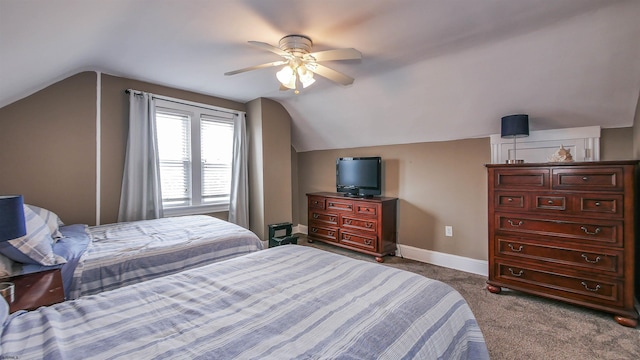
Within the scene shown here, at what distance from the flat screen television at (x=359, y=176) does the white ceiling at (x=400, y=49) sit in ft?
2.75

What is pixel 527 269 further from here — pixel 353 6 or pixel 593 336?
pixel 353 6

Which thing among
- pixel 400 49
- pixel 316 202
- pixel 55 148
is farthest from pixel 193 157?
pixel 400 49

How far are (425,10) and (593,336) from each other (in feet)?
8.84

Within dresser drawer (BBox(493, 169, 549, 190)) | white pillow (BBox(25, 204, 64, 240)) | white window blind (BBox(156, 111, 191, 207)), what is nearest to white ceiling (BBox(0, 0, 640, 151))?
white window blind (BBox(156, 111, 191, 207))

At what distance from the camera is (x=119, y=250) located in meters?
2.01

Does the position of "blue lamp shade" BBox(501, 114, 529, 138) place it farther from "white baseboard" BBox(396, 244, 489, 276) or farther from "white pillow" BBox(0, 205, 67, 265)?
"white pillow" BBox(0, 205, 67, 265)

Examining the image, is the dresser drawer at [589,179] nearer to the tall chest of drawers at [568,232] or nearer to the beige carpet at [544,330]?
the tall chest of drawers at [568,232]

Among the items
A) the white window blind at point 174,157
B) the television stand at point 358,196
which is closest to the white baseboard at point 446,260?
the television stand at point 358,196

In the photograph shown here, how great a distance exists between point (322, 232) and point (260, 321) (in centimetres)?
340

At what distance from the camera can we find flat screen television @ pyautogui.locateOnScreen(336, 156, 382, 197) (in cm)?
398

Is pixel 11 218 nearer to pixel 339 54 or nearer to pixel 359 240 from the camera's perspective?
pixel 339 54

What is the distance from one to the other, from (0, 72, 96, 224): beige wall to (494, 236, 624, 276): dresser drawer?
14.8ft

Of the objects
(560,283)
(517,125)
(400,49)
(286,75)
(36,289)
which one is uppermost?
(400,49)

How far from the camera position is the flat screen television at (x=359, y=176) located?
13.1 feet
